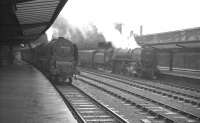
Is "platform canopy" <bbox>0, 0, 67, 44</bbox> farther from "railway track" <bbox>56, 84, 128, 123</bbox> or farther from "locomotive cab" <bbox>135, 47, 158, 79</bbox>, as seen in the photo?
"locomotive cab" <bbox>135, 47, 158, 79</bbox>

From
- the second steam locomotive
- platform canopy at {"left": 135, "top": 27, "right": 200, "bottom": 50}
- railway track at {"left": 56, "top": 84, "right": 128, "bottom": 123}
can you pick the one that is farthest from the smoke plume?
railway track at {"left": 56, "top": 84, "right": 128, "bottom": 123}

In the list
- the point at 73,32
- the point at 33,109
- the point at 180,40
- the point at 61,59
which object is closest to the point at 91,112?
the point at 33,109

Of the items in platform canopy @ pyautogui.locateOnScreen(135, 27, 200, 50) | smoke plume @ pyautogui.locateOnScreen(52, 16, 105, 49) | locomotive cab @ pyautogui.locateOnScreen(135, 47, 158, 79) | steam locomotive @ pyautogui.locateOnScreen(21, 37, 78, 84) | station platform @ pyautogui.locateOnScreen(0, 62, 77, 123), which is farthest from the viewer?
smoke plume @ pyautogui.locateOnScreen(52, 16, 105, 49)

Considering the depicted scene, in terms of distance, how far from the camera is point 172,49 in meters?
23.4

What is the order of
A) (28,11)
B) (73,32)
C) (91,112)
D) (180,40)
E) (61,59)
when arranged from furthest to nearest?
(73,32)
(180,40)
(61,59)
(28,11)
(91,112)

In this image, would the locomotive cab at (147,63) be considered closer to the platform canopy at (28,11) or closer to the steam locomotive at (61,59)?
the steam locomotive at (61,59)

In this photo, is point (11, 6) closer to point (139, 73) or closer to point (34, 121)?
point (34, 121)

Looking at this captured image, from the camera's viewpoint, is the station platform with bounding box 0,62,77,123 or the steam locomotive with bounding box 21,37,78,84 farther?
the steam locomotive with bounding box 21,37,78,84

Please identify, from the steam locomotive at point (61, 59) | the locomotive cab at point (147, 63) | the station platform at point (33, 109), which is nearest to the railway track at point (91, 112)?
the station platform at point (33, 109)

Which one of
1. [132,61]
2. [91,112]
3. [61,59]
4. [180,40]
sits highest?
[180,40]

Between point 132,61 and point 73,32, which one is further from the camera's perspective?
point 73,32

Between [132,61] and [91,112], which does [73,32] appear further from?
[91,112]

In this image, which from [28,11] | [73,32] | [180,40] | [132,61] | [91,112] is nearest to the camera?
[91,112]

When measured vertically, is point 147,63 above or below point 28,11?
below
